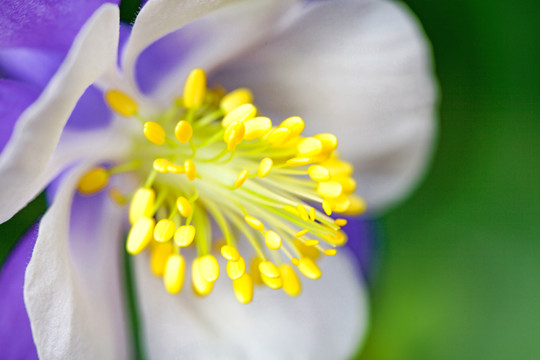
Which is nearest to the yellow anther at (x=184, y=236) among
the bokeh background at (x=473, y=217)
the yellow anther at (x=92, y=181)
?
the yellow anther at (x=92, y=181)

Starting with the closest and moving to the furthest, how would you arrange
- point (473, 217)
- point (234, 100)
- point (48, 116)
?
point (48, 116) → point (234, 100) → point (473, 217)

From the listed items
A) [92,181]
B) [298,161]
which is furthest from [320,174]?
[92,181]

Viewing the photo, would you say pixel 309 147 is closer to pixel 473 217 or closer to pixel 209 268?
pixel 209 268

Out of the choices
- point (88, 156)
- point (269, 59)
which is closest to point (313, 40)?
point (269, 59)

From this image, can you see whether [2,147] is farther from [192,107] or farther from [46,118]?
[192,107]

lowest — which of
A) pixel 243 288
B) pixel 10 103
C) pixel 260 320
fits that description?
pixel 260 320

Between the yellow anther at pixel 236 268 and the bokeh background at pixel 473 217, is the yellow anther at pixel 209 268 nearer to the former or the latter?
the yellow anther at pixel 236 268
